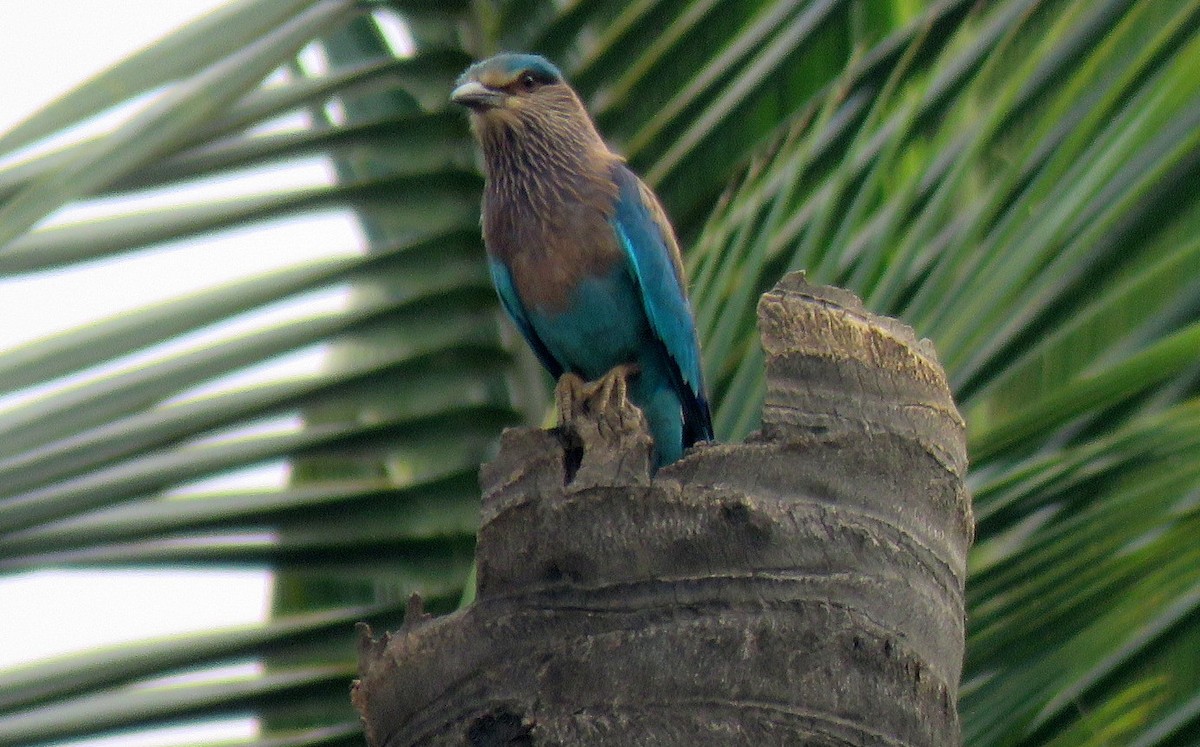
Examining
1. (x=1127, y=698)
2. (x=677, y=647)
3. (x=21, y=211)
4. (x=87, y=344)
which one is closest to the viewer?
(x=677, y=647)

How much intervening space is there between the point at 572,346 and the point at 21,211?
85.9 inches

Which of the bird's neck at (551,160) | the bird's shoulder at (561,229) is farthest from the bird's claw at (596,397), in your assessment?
the bird's neck at (551,160)

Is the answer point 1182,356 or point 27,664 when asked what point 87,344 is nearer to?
point 27,664

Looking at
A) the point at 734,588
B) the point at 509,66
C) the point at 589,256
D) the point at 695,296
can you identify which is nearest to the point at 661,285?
the point at 589,256

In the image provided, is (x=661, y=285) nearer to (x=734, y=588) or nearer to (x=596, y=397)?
(x=596, y=397)

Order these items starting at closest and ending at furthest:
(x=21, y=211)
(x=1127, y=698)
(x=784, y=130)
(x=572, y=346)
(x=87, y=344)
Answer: (x=1127, y=698), (x=21, y=211), (x=87, y=344), (x=784, y=130), (x=572, y=346)

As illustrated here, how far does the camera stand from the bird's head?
413 centimetres

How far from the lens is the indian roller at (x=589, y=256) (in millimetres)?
4477

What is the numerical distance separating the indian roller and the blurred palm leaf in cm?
22

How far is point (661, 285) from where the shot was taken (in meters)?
4.73

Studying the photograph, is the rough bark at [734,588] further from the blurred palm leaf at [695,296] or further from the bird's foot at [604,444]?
the blurred palm leaf at [695,296]

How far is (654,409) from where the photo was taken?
15.8 ft

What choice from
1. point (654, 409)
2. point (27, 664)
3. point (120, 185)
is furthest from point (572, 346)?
point (27, 664)

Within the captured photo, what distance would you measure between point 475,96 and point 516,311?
1.78ft
